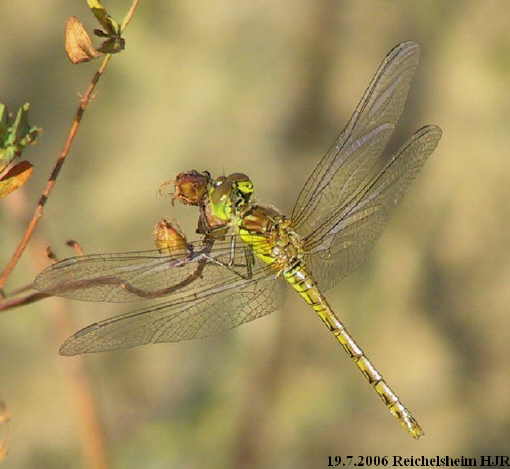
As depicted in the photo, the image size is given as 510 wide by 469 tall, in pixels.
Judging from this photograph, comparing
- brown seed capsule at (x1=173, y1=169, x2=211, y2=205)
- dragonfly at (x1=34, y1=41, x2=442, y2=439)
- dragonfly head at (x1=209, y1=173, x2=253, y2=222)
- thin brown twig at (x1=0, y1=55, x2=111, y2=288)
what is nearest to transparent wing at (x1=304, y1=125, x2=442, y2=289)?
dragonfly at (x1=34, y1=41, x2=442, y2=439)

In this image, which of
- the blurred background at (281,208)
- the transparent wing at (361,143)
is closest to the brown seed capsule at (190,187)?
the transparent wing at (361,143)

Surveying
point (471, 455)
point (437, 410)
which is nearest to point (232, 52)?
point (437, 410)

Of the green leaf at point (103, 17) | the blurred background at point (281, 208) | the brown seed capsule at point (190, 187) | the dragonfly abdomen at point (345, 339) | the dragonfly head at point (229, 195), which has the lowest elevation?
the dragonfly abdomen at point (345, 339)

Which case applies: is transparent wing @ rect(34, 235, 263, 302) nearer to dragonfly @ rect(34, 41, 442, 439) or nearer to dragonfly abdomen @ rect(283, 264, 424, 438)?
dragonfly @ rect(34, 41, 442, 439)

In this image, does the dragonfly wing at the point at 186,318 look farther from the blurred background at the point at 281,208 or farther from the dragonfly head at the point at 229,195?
the blurred background at the point at 281,208

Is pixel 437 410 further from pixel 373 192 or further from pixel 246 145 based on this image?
pixel 373 192

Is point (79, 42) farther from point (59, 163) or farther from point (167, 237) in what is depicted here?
point (167, 237)
